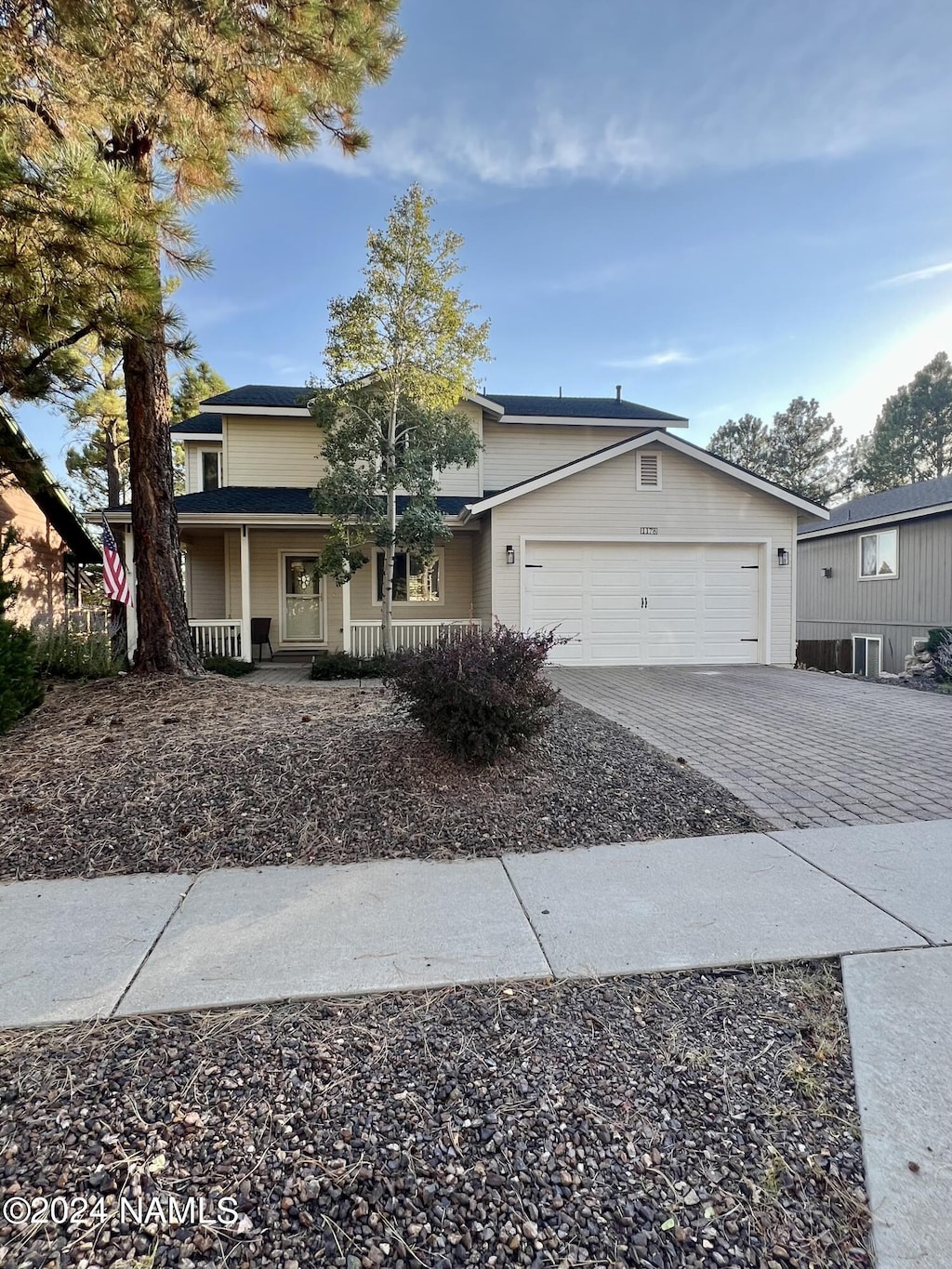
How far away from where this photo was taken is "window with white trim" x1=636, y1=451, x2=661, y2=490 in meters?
11.7

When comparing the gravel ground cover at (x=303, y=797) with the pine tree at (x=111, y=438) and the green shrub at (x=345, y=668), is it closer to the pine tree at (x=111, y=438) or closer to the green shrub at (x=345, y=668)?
the green shrub at (x=345, y=668)

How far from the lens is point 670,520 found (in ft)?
38.8

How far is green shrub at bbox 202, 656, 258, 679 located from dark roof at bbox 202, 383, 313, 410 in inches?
226

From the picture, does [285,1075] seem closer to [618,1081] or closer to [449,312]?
[618,1081]

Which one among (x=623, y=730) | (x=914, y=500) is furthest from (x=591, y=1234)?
(x=914, y=500)

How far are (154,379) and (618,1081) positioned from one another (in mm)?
7718

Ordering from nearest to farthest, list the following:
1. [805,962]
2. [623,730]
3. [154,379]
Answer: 1. [805,962]
2. [623,730]
3. [154,379]

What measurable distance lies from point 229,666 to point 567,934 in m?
9.58

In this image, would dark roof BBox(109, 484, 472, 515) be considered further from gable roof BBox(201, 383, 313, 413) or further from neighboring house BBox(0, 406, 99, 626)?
gable roof BBox(201, 383, 313, 413)

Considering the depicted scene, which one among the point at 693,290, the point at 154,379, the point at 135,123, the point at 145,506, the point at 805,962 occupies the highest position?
the point at 693,290

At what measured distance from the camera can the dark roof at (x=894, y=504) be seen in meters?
15.3

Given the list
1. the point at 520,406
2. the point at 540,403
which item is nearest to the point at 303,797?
the point at 520,406

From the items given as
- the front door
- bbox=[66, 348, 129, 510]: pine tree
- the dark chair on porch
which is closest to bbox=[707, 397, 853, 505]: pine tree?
the front door

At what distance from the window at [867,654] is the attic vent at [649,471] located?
379 inches
